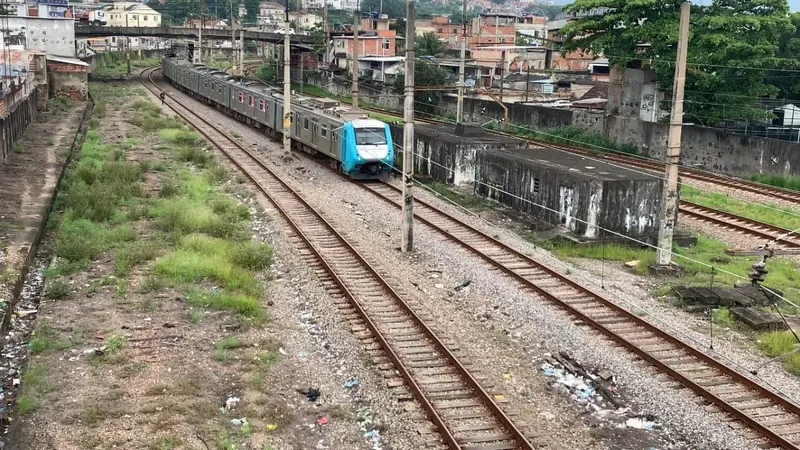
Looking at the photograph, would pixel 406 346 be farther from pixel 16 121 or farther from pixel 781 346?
pixel 16 121

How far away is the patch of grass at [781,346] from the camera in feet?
38.4

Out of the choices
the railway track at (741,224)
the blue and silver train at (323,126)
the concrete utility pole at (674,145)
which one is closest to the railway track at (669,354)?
the concrete utility pole at (674,145)

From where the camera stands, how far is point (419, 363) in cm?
1150

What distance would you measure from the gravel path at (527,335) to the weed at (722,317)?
0.57 meters

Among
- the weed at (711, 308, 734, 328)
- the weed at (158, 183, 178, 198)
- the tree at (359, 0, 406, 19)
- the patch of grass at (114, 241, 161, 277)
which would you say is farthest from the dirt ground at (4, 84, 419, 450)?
the tree at (359, 0, 406, 19)

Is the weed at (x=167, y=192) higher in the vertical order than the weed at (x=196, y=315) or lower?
higher

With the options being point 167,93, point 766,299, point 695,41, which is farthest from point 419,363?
point 167,93

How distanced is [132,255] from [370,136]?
1195 centimetres

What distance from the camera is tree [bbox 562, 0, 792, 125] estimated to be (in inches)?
1283

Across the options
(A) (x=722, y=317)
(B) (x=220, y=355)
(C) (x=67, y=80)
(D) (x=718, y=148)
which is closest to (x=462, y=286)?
(A) (x=722, y=317)

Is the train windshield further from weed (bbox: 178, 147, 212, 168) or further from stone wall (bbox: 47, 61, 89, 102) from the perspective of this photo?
stone wall (bbox: 47, 61, 89, 102)

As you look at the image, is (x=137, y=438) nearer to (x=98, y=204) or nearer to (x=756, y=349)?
(x=756, y=349)

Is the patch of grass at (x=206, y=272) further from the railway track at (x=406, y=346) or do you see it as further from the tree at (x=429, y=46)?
the tree at (x=429, y=46)

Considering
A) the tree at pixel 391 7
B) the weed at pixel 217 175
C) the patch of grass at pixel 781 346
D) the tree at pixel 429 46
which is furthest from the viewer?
the tree at pixel 391 7
